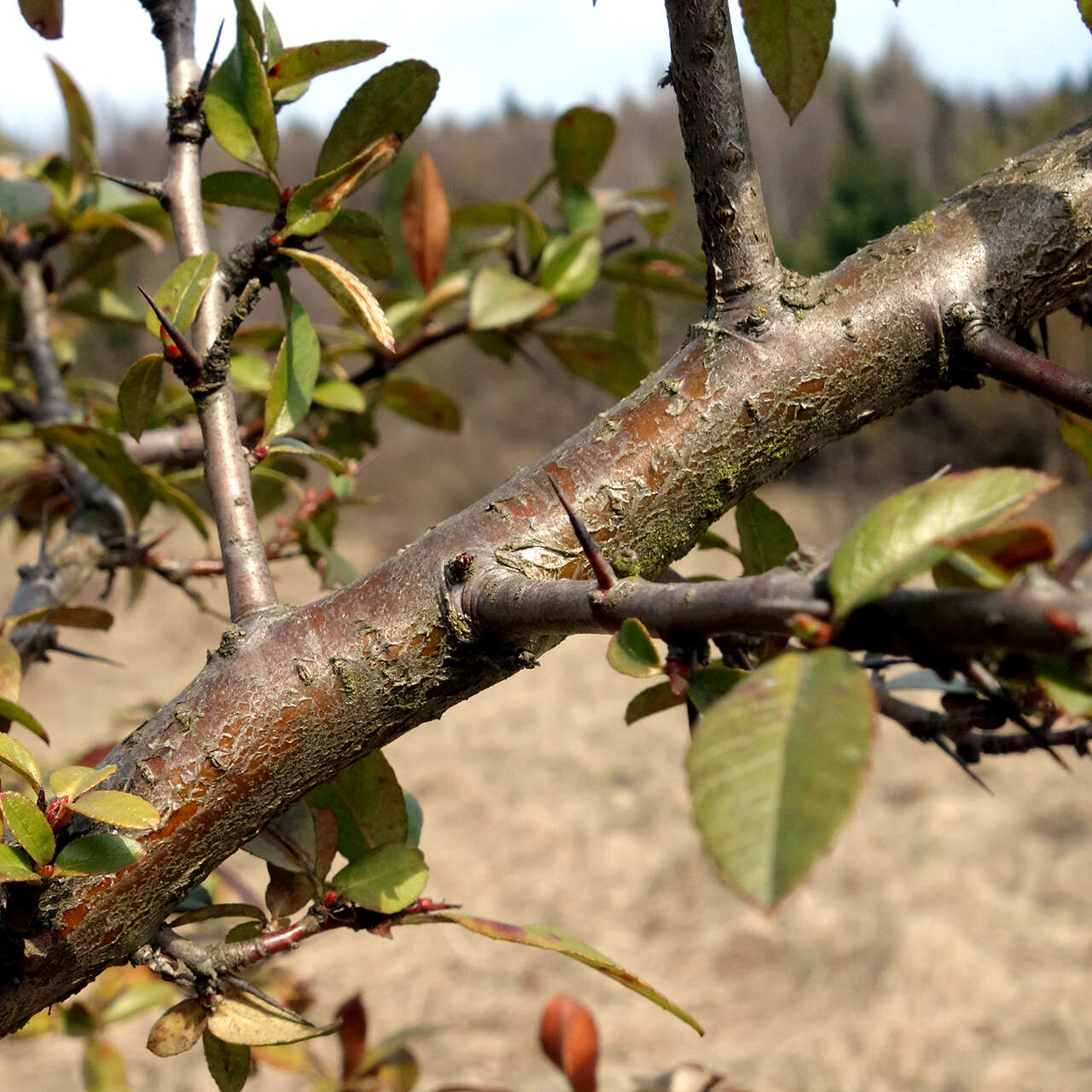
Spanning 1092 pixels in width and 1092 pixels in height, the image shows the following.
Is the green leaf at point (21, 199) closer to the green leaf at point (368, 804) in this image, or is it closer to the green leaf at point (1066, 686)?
the green leaf at point (368, 804)

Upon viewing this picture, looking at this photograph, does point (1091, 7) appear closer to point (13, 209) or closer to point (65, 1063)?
point (13, 209)

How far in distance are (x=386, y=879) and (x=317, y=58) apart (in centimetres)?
35

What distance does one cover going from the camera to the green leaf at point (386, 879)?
35cm

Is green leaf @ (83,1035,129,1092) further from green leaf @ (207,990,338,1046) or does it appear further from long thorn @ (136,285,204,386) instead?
long thorn @ (136,285,204,386)

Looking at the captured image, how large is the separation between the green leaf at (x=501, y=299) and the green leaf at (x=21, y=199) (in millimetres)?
300

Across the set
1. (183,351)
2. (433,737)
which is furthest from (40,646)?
(433,737)

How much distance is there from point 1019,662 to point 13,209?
2.19ft

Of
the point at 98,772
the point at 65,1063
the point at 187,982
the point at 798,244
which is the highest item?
the point at 98,772

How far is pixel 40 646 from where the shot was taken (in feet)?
1.80

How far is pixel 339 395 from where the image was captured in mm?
603

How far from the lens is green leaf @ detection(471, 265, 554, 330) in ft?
2.00

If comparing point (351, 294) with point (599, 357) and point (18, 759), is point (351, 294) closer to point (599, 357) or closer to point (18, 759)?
point (18, 759)

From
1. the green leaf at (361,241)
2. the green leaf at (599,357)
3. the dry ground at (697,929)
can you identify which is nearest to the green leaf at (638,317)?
the green leaf at (599,357)

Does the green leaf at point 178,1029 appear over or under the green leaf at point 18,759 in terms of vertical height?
under
